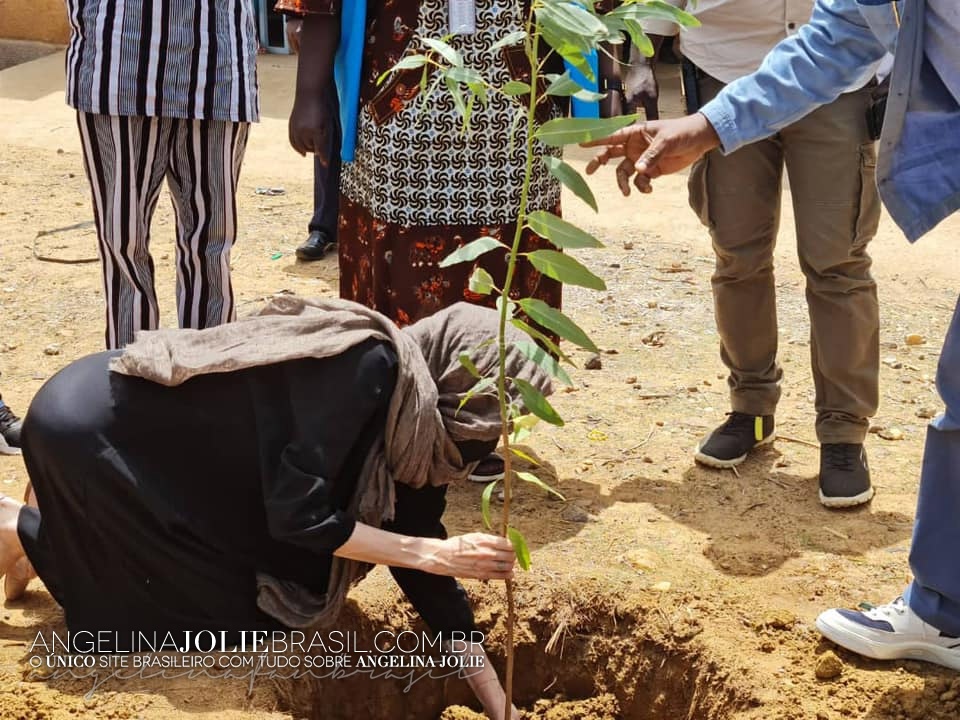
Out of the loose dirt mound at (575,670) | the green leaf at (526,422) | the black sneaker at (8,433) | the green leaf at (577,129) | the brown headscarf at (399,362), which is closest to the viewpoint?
the green leaf at (577,129)

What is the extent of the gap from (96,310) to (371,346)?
9.92 feet

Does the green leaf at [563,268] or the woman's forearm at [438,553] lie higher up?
the green leaf at [563,268]

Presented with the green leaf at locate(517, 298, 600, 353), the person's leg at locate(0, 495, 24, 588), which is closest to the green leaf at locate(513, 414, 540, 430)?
the green leaf at locate(517, 298, 600, 353)

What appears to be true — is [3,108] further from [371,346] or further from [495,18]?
[371,346]

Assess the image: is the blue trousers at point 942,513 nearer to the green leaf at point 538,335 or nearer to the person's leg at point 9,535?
the green leaf at point 538,335

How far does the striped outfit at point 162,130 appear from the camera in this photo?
3566mm

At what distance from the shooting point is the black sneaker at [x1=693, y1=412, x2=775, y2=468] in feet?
13.3

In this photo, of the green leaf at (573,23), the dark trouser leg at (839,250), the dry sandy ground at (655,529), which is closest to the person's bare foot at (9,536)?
the dry sandy ground at (655,529)

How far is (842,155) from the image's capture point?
3473 millimetres

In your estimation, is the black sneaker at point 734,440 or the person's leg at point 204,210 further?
the black sneaker at point 734,440

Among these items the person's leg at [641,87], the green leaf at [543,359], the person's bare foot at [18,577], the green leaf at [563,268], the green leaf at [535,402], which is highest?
the person's leg at [641,87]

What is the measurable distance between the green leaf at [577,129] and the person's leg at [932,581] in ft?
3.31

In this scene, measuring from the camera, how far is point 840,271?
142 inches

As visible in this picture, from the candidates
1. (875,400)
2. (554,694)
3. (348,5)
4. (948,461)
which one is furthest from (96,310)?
(948,461)
